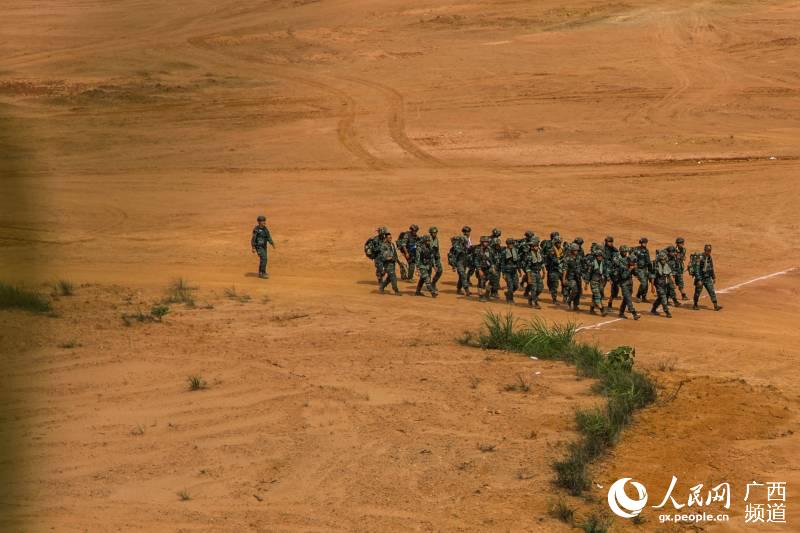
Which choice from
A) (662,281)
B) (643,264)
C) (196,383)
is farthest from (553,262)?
(196,383)

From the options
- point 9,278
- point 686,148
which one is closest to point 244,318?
point 9,278

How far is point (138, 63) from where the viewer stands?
144 feet

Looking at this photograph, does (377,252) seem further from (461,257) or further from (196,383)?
(196,383)

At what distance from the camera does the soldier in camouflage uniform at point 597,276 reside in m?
23.2

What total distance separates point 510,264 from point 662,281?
297 centimetres

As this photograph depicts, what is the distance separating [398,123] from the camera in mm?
38906

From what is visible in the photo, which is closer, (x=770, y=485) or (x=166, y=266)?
(x=770, y=485)

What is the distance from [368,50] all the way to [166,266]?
2118 cm

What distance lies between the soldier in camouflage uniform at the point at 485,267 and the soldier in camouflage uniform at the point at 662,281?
10.3 ft

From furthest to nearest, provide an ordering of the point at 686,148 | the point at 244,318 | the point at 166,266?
1. the point at 686,148
2. the point at 166,266
3. the point at 244,318

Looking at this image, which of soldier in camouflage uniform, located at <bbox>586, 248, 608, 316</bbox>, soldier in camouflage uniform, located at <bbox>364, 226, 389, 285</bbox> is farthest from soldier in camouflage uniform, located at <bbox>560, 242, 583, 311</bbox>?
soldier in camouflage uniform, located at <bbox>364, 226, 389, 285</bbox>

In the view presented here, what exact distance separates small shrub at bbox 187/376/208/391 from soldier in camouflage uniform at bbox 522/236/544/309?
340 inches

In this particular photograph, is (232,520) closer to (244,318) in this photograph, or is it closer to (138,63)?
(244,318)

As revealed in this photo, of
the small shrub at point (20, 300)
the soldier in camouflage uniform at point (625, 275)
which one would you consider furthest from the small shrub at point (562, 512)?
A: the small shrub at point (20, 300)
